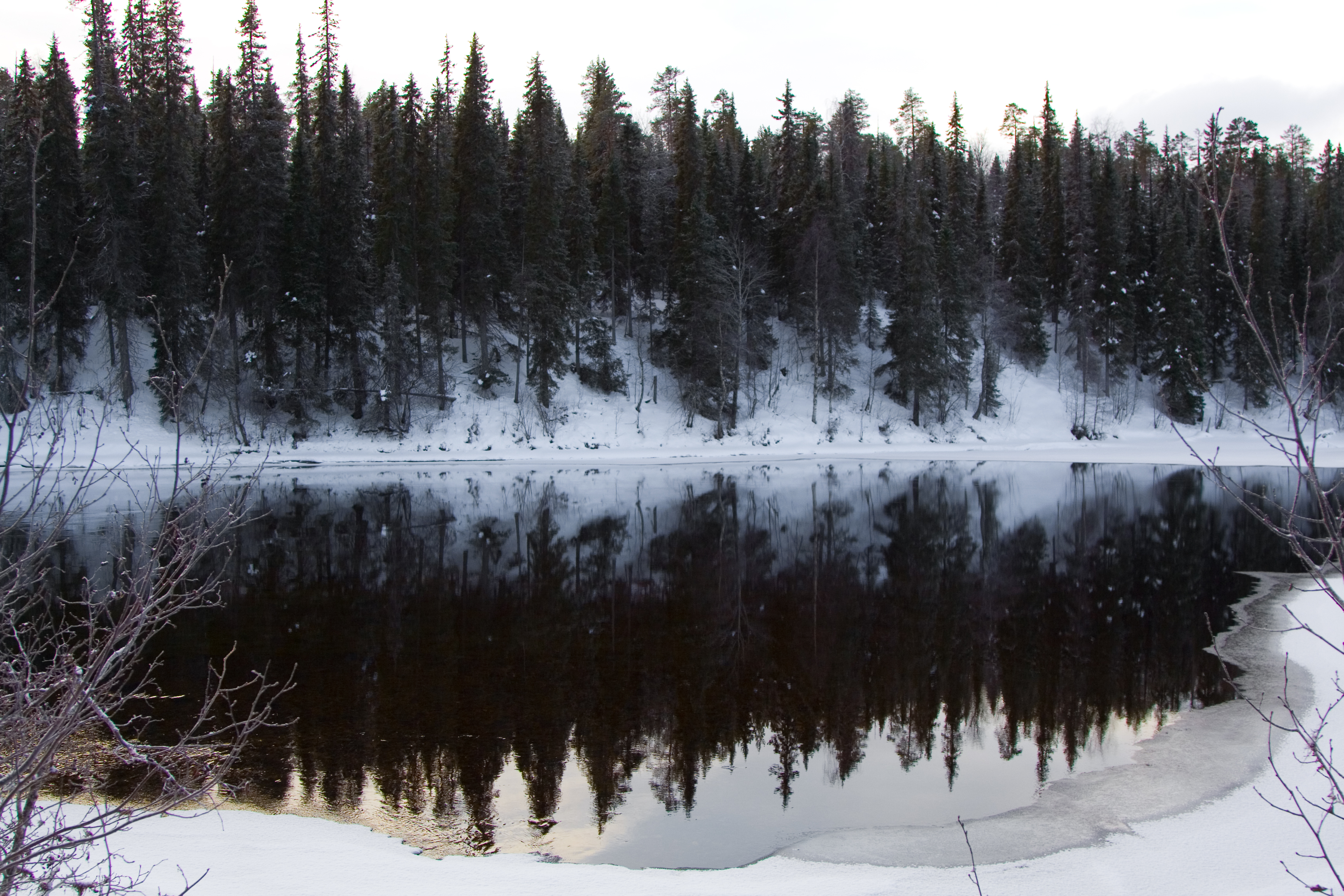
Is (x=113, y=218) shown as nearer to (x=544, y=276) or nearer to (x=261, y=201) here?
(x=261, y=201)

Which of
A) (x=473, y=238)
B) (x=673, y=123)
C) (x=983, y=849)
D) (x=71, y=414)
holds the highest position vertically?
(x=673, y=123)

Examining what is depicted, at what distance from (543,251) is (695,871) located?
134 ft

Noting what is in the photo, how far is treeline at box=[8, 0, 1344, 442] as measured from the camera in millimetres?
40156

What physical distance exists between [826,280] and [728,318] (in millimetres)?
6693

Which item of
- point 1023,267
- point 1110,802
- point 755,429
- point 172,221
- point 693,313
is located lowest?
point 1110,802

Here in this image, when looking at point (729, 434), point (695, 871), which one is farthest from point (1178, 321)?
point (695, 871)

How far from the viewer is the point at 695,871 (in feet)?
21.6

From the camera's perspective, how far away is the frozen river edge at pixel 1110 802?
6.91 m

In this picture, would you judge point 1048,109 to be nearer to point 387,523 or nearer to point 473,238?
point 473,238

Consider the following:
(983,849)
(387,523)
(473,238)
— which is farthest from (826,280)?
(983,849)

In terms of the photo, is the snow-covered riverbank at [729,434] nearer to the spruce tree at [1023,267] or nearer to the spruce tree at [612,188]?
the spruce tree at [1023,267]

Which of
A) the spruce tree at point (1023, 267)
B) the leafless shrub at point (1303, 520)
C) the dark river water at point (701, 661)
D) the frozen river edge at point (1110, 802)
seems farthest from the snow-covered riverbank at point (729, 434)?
the frozen river edge at point (1110, 802)

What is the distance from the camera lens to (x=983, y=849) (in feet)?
22.8

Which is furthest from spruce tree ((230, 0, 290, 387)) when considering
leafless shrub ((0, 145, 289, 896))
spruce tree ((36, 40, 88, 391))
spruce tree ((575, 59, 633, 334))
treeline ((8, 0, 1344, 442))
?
leafless shrub ((0, 145, 289, 896))
